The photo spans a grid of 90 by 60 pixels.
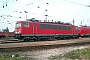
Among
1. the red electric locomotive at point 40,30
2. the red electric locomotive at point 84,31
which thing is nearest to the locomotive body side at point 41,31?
the red electric locomotive at point 40,30

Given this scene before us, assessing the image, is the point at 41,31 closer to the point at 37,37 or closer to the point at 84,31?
the point at 37,37

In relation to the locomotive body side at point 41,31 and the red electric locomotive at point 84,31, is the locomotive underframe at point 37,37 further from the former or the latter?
the red electric locomotive at point 84,31

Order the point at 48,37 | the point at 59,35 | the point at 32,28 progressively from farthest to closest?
the point at 59,35
the point at 48,37
the point at 32,28

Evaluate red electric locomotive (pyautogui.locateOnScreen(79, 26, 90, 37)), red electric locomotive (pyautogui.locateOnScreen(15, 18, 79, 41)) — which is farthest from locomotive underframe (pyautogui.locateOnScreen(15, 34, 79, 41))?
red electric locomotive (pyautogui.locateOnScreen(79, 26, 90, 37))

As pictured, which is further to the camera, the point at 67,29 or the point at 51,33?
the point at 67,29

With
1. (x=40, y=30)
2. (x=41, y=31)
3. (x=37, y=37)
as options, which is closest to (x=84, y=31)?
(x=41, y=31)

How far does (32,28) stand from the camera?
2641 centimetres

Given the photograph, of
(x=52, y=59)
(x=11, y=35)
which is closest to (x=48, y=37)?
(x=52, y=59)

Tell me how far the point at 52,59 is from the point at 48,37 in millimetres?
19996

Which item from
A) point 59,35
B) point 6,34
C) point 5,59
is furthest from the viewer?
point 6,34

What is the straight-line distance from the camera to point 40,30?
27.6 meters

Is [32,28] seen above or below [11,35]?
above

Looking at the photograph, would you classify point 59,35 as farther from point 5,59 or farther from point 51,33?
point 5,59

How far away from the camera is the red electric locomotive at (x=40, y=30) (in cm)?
2531
